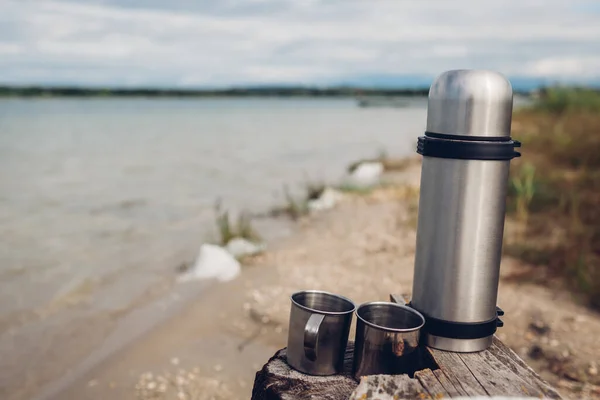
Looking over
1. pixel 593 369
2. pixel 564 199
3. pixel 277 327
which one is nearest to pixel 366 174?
pixel 564 199

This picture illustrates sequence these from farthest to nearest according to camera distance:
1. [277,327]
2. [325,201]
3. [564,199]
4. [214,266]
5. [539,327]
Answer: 1. [325,201]
2. [564,199]
3. [214,266]
4. [277,327]
5. [539,327]

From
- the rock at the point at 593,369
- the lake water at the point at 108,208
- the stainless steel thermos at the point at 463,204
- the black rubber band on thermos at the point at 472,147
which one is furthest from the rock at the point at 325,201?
the black rubber band on thermos at the point at 472,147

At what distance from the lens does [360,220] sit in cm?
808

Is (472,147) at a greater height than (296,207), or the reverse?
(472,147)

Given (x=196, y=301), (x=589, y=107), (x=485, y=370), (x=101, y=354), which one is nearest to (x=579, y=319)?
(x=485, y=370)

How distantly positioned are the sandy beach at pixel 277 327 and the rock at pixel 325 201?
2450mm

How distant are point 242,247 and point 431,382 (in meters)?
4.68

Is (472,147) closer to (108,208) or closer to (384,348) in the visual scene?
(384,348)

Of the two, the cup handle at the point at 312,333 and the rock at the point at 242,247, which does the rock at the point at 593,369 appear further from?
the rock at the point at 242,247

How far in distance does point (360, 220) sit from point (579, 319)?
3.99 meters

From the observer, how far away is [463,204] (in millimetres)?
A: 2008

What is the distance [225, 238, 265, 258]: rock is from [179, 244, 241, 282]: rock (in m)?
0.36

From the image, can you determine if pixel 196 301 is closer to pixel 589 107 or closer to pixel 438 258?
pixel 438 258

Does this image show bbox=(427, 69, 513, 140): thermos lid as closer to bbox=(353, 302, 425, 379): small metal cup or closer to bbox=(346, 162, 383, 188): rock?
bbox=(353, 302, 425, 379): small metal cup
